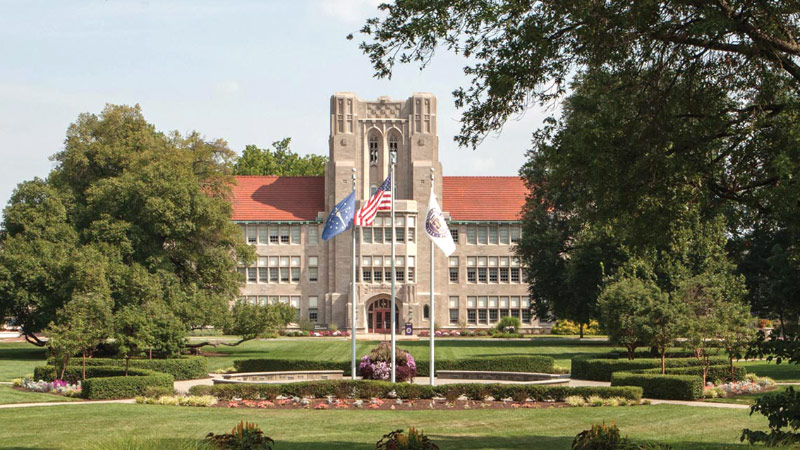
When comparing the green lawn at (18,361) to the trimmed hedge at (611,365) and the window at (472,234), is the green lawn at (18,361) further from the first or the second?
the window at (472,234)

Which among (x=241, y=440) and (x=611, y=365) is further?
(x=611, y=365)

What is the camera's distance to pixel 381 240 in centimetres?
7531

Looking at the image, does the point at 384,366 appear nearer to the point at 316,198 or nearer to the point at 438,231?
the point at 438,231

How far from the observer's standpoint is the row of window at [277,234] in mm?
77000

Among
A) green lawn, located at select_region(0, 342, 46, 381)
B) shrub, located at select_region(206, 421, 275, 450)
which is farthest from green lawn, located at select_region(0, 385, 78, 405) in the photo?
shrub, located at select_region(206, 421, 275, 450)

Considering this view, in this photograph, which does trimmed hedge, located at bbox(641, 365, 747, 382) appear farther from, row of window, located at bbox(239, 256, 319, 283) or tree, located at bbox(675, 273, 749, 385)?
row of window, located at bbox(239, 256, 319, 283)

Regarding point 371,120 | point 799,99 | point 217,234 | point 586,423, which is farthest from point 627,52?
Answer: point 371,120

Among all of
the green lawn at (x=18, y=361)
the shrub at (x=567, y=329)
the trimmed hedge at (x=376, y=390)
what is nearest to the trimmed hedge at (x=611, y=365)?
the trimmed hedge at (x=376, y=390)

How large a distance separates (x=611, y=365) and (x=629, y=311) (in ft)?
6.90

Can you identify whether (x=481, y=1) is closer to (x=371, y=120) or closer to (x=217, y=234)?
(x=217, y=234)

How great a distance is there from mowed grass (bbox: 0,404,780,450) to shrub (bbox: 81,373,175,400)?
2778mm

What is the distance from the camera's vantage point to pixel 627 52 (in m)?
13.2

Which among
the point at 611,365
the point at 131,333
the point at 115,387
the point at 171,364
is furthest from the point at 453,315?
the point at 115,387

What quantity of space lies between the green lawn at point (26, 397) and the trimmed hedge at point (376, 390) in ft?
13.1
